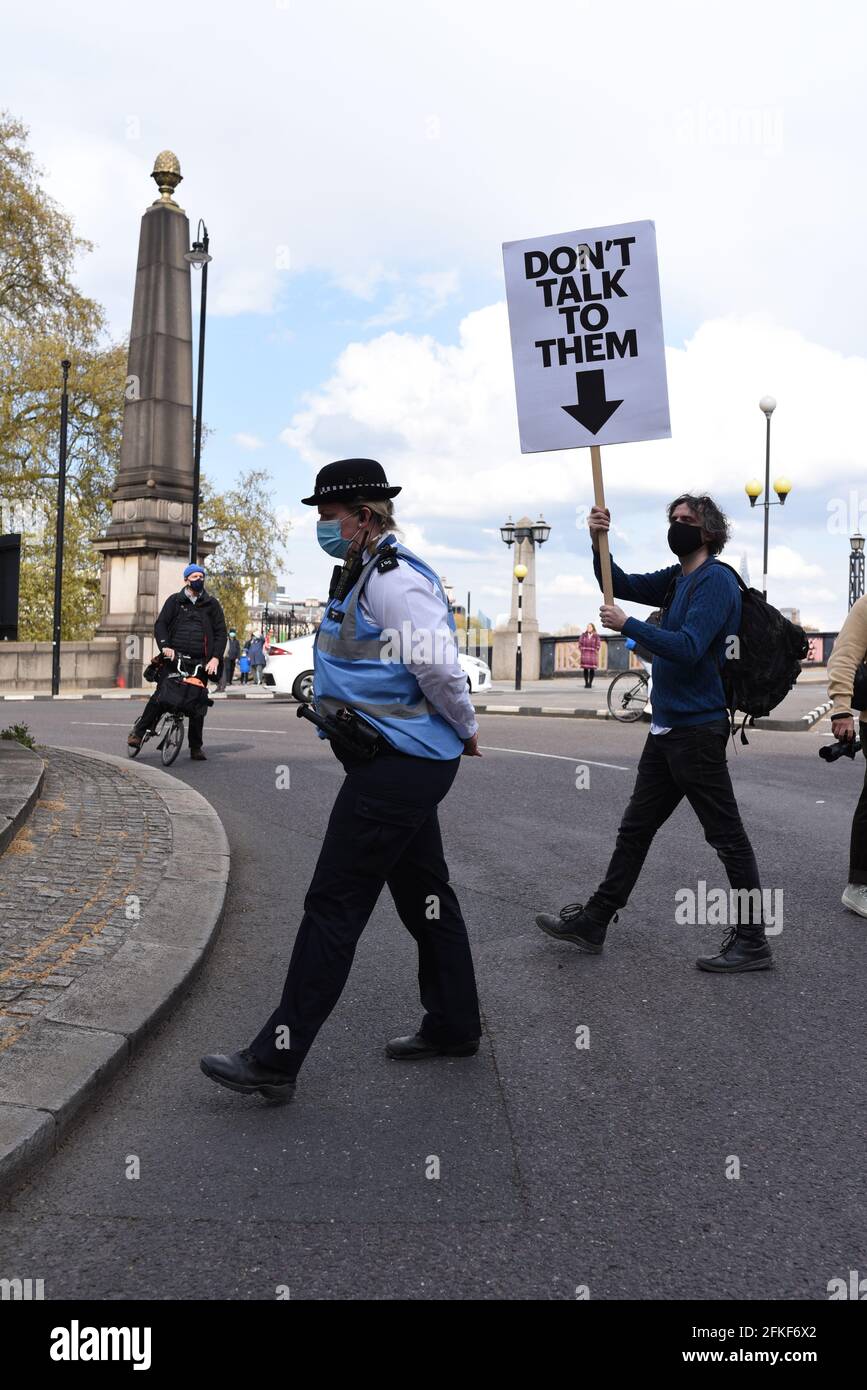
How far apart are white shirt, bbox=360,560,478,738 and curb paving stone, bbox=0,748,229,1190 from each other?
1499 millimetres

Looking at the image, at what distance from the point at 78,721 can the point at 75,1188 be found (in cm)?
1516

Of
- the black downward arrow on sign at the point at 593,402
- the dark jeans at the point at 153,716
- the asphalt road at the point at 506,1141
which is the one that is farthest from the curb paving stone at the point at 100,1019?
the dark jeans at the point at 153,716

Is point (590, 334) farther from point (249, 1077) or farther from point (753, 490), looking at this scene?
point (753, 490)

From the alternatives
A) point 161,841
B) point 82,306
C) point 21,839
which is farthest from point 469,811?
point 82,306

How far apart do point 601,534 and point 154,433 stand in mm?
26959

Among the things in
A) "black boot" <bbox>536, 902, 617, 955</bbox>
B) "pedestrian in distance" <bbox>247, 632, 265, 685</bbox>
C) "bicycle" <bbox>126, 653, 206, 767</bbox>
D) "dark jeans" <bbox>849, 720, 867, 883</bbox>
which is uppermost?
"pedestrian in distance" <bbox>247, 632, 265, 685</bbox>

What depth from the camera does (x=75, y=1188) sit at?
2916mm

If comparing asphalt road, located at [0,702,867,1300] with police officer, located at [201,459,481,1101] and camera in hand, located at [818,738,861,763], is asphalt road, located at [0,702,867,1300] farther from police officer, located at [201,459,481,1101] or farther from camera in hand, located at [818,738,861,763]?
camera in hand, located at [818,738,861,763]

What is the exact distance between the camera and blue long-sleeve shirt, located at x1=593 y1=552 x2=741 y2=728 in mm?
4539

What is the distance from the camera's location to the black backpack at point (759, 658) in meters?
4.76

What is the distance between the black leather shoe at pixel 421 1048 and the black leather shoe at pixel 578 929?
132 centimetres

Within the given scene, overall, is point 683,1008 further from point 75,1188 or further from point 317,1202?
point 75,1188

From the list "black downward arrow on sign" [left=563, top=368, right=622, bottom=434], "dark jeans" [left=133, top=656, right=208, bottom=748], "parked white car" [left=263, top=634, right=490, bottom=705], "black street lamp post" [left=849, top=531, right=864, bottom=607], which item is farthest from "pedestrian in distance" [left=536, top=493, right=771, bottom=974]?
"black street lamp post" [left=849, top=531, right=864, bottom=607]

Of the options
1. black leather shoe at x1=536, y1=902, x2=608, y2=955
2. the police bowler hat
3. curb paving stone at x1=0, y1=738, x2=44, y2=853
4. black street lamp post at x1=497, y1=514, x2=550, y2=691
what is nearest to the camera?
the police bowler hat
